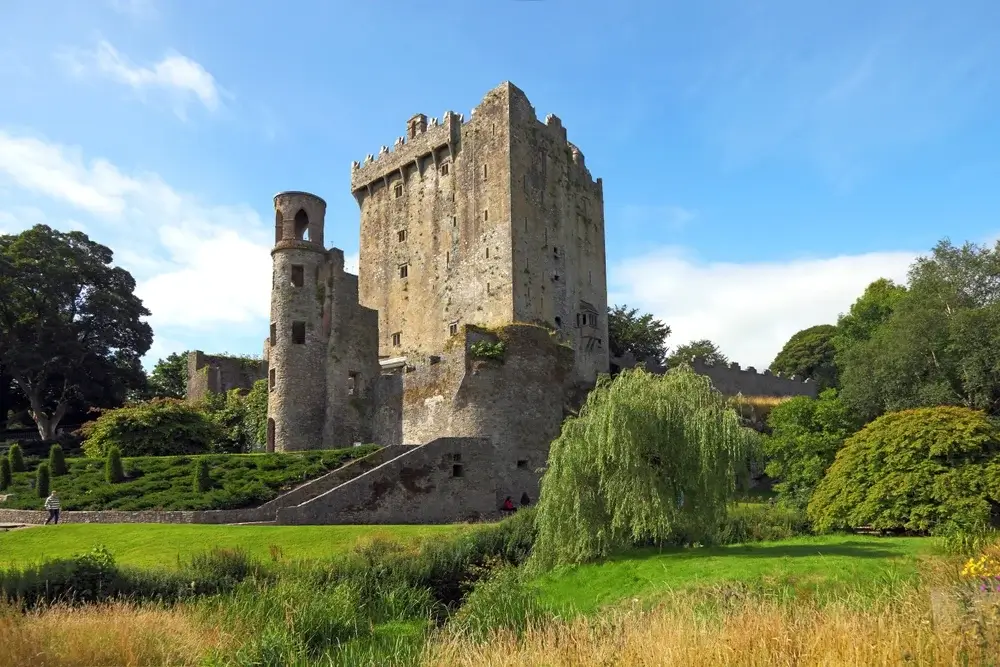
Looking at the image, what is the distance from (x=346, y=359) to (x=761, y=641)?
105 feet

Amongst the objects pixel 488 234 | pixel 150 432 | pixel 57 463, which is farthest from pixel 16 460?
pixel 488 234

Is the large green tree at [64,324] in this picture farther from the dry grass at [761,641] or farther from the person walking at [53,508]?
the dry grass at [761,641]

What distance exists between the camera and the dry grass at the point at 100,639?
34.7 ft

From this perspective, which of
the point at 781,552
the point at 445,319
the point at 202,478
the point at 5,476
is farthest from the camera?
the point at 445,319

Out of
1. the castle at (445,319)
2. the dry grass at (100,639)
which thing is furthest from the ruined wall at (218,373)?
the dry grass at (100,639)

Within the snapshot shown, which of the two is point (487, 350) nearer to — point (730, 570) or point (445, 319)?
point (445, 319)

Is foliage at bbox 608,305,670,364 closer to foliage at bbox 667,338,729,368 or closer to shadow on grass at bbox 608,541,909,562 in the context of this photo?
foliage at bbox 667,338,729,368

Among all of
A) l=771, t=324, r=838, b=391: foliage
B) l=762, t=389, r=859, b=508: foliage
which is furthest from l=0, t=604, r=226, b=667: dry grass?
l=771, t=324, r=838, b=391: foliage

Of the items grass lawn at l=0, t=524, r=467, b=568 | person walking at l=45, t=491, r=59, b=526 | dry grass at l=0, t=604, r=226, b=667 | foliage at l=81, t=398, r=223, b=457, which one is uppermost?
foliage at l=81, t=398, r=223, b=457

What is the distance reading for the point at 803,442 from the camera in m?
30.8

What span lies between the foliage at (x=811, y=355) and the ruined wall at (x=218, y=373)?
4219cm

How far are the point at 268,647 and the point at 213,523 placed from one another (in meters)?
14.2

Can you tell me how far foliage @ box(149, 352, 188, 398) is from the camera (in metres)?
59.0

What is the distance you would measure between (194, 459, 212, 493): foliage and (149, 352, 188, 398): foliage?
31705 millimetres
